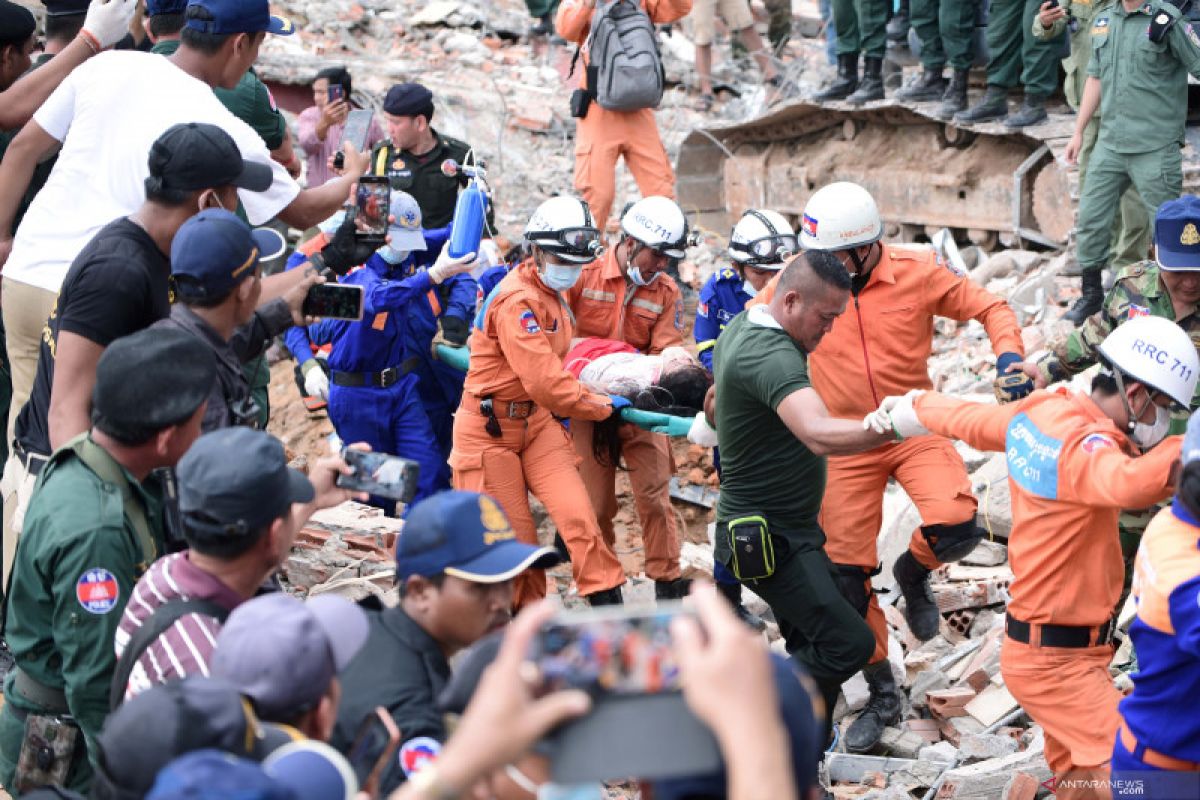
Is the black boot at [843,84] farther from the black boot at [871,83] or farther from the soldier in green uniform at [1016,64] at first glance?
the soldier in green uniform at [1016,64]

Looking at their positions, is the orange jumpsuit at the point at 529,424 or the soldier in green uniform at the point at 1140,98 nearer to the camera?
the orange jumpsuit at the point at 529,424

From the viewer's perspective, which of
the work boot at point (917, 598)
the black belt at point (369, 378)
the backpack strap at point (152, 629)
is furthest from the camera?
the black belt at point (369, 378)

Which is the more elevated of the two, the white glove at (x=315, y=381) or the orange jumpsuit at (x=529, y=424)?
the orange jumpsuit at (x=529, y=424)

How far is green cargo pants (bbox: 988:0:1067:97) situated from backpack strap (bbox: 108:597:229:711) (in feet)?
30.3

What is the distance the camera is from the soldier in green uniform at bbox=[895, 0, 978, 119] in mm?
11508

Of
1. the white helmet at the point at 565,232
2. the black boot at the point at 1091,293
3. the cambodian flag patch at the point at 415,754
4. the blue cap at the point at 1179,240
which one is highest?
the blue cap at the point at 1179,240

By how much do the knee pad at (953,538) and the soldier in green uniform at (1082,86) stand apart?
3405 millimetres

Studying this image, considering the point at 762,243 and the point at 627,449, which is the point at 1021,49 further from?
the point at 627,449

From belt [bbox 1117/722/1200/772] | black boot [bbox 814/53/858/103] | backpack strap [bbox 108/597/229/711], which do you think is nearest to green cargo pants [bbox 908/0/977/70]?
black boot [bbox 814/53/858/103]

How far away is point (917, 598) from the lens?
7.39 meters

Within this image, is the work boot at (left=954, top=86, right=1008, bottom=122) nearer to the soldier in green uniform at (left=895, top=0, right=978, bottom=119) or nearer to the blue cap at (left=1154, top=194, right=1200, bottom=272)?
the soldier in green uniform at (left=895, top=0, right=978, bottom=119)

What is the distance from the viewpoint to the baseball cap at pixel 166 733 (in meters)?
2.62

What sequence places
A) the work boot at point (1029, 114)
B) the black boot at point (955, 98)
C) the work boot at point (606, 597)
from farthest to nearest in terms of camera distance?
the black boot at point (955, 98), the work boot at point (1029, 114), the work boot at point (606, 597)

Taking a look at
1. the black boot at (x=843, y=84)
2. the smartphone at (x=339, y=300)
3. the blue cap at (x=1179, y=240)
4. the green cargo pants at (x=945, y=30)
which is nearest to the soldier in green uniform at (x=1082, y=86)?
the green cargo pants at (x=945, y=30)
